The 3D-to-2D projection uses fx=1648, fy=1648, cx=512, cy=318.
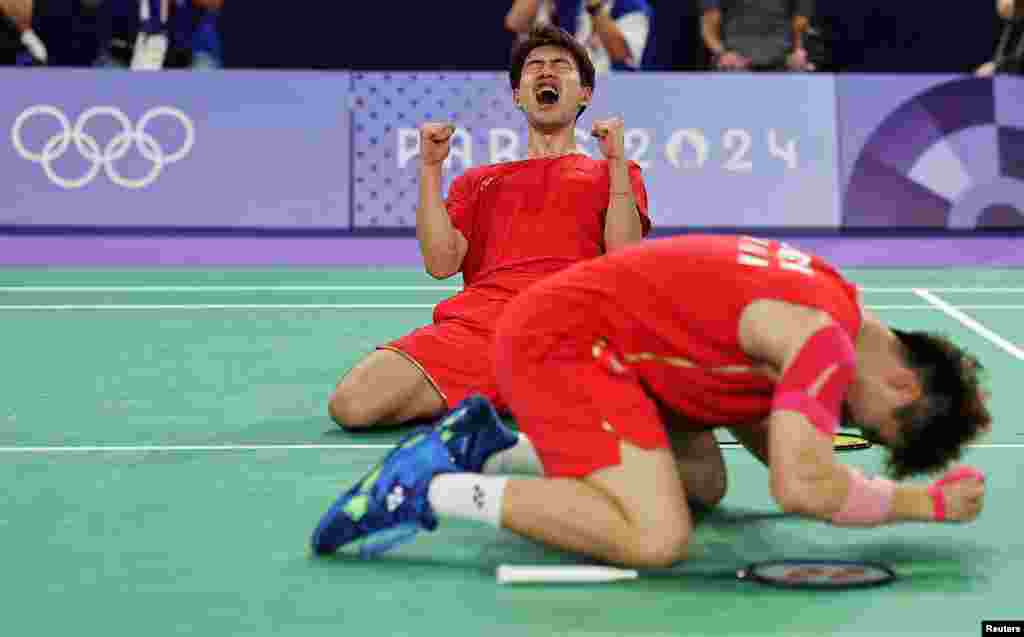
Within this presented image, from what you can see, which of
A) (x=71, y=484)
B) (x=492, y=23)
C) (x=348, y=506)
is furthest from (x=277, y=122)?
(x=348, y=506)

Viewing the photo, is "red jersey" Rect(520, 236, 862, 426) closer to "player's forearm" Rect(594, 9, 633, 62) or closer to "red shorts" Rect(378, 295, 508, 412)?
"red shorts" Rect(378, 295, 508, 412)

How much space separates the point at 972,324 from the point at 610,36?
13.8ft

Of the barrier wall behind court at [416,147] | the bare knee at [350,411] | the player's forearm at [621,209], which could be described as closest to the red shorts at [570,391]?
the bare knee at [350,411]

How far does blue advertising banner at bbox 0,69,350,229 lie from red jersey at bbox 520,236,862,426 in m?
6.57

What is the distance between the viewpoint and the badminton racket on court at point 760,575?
381 cm

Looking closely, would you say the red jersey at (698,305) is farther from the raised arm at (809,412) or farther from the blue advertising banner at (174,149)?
the blue advertising banner at (174,149)

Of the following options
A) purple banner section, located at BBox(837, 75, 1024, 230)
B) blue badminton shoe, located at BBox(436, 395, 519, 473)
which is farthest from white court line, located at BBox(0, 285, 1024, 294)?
blue badminton shoe, located at BBox(436, 395, 519, 473)

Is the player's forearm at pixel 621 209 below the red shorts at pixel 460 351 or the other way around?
the other way around

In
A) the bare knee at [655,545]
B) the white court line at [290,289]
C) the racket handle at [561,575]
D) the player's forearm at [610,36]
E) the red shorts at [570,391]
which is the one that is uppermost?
the player's forearm at [610,36]

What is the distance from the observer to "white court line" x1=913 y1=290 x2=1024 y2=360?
7085mm

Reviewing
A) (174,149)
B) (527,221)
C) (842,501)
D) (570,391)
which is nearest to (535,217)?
(527,221)

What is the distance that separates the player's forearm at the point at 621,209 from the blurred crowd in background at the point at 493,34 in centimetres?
580

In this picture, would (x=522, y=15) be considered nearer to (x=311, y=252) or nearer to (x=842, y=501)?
(x=311, y=252)

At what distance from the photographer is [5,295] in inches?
339
